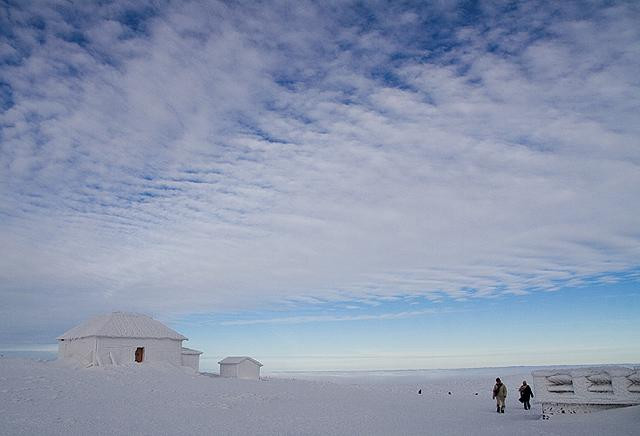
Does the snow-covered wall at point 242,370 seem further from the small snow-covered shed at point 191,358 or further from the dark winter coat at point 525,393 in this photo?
the dark winter coat at point 525,393

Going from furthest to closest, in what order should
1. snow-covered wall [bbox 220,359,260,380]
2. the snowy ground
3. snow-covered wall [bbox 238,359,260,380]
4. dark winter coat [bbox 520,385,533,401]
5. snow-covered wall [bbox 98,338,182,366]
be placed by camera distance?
snow-covered wall [bbox 238,359,260,380] → snow-covered wall [bbox 220,359,260,380] → snow-covered wall [bbox 98,338,182,366] → dark winter coat [bbox 520,385,533,401] → the snowy ground

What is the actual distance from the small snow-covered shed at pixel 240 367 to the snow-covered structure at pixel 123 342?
3487 mm

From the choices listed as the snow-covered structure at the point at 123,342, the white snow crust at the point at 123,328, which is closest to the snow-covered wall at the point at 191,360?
the snow-covered structure at the point at 123,342

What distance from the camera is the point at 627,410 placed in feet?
62.4

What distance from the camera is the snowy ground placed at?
60.7ft

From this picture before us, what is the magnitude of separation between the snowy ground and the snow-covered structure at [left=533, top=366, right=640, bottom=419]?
126cm

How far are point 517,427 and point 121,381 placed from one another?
86.0 feet

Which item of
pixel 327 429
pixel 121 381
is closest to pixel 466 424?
pixel 327 429

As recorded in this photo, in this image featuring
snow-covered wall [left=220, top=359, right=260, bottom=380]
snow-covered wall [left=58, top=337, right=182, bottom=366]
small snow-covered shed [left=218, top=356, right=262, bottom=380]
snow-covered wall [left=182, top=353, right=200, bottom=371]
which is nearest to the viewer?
snow-covered wall [left=58, top=337, right=182, bottom=366]

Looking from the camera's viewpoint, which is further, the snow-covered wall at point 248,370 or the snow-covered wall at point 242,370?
the snow-covered wall at point 248,370

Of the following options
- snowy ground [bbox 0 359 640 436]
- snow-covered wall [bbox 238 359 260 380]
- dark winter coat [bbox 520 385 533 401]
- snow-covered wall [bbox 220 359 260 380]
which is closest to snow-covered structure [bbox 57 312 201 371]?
snow-covered wall [bbox 220 359 260 380]

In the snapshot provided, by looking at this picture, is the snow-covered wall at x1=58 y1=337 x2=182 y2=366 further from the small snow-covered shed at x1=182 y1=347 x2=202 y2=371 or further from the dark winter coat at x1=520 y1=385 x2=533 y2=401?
the dark winter coat at x1=520 y1=385 x2=533 y2=401

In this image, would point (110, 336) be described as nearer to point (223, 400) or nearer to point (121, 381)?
point (121, 381)

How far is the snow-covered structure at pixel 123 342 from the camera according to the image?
46750 mm
